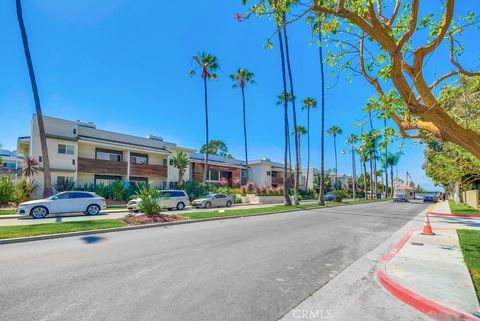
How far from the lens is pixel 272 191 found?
43.6 m

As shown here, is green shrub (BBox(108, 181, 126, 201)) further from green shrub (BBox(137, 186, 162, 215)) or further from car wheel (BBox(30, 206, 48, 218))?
green shrub (BBox(137, 186, 162, 215))

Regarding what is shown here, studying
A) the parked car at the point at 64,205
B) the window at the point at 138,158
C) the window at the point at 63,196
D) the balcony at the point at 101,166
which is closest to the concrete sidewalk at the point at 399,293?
the parked car at the point at 64,205

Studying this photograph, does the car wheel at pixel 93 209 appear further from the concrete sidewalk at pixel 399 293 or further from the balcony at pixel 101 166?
the concrete sidewalk at pixel 399 293

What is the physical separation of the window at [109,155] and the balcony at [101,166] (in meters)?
1.77

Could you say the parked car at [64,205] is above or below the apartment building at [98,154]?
below

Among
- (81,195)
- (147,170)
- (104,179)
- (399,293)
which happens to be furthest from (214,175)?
(399,293)

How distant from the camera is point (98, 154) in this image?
3325 centimetres

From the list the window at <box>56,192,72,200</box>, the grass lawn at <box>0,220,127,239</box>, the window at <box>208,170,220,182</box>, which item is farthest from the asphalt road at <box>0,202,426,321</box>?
the window at <box>208,170,220,182</box>

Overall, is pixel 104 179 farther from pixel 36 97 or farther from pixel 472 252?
pixel 472 252

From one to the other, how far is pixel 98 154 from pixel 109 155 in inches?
49.8

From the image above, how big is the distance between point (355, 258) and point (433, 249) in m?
2.78

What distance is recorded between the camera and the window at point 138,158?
36.3 meters

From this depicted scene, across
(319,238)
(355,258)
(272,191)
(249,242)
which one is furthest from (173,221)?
(272,191)

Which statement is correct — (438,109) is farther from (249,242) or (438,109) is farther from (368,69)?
(249,242)
